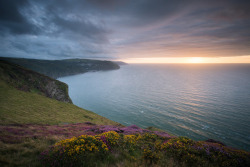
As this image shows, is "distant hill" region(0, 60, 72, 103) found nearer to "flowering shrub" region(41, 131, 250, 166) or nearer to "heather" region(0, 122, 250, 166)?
"heather" region(0, 122, 250, 166)

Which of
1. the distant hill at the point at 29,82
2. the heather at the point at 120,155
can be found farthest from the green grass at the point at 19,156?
the distant hill at the point at 29,82

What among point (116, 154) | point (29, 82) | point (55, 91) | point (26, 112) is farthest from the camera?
point (55, 91)

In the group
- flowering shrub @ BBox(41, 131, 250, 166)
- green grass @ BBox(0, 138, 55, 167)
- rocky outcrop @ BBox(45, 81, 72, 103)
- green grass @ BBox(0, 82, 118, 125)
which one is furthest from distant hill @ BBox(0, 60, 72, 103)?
flowering shrub @ BBox(41, 131, 250, 166)

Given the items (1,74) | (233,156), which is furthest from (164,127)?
(1,74)

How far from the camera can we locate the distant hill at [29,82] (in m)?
41.8

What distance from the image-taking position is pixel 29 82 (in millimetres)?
48031

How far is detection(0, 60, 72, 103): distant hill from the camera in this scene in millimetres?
41763

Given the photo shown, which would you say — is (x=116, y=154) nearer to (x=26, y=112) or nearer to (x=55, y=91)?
(x=26, y=112)

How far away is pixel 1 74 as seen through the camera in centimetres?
4069

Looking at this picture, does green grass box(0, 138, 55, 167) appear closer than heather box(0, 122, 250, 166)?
Yes

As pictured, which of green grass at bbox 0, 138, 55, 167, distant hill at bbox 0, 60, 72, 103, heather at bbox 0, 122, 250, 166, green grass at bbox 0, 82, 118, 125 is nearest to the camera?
green grass at bbox 0, 138, 55, 167

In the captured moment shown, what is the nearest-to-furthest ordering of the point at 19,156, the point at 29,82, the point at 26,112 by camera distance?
the point at 19,156 → the point at 26,112 → the point at 29,82

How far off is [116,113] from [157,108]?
86.1 ft

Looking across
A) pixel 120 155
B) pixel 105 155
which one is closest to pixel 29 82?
pixel 105 155
